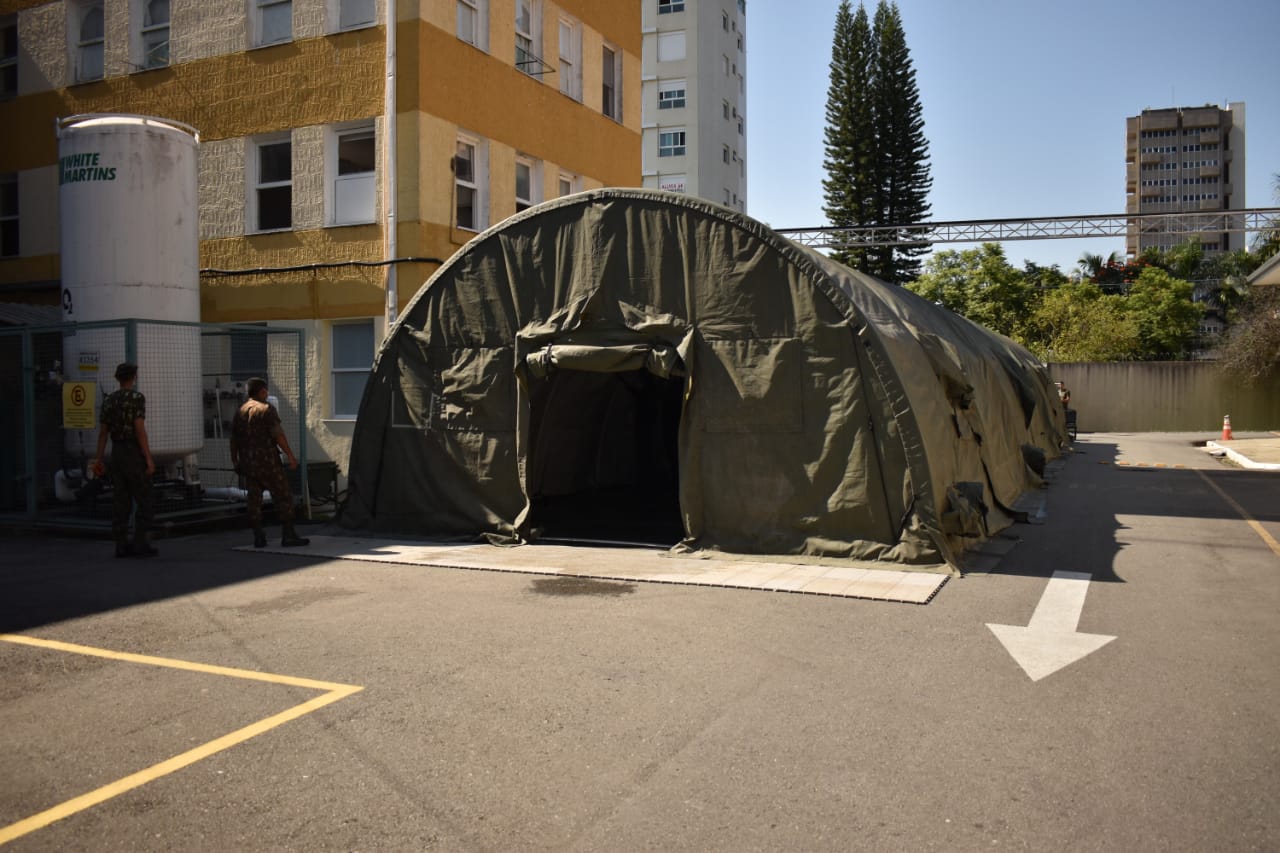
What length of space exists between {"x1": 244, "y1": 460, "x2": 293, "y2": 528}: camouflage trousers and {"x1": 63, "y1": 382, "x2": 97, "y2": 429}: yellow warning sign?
7.40 ft

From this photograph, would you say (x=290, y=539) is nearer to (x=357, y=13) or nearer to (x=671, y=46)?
(x=357, y=13)

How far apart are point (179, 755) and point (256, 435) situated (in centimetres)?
644

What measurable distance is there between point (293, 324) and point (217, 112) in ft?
12.5

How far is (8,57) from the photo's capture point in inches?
744

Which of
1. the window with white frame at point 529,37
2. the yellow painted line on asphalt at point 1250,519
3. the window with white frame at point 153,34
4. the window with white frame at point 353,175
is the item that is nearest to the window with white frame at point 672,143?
the window with white frame at point 529,37

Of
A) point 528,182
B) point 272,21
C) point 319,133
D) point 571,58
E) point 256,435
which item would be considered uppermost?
point 571,58

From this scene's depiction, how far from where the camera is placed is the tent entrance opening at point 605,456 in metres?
12.0

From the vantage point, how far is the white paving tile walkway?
8078mm

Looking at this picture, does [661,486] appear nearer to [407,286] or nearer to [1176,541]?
[407,286]

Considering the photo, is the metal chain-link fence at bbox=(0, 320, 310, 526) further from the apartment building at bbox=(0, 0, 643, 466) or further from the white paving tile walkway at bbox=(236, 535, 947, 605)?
the apartment building at bbox=(0, 0, 643, 466)

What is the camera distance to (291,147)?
15891 millimetres

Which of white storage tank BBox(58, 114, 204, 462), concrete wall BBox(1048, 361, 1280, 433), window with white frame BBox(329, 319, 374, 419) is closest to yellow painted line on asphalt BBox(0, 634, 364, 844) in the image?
white storage tank BBox(58, 114, 204, 462)

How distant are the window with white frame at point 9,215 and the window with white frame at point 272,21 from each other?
20.6 feet

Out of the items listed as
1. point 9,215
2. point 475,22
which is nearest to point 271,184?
point 475,22
